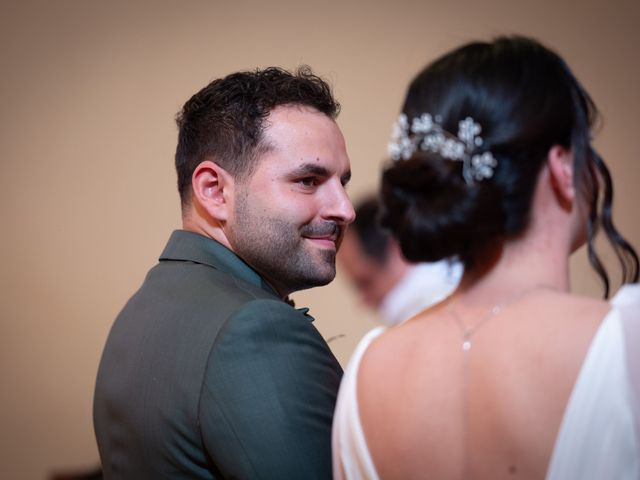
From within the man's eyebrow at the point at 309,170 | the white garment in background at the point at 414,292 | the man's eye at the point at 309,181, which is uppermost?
the man's eyebrow at the point at 309,170

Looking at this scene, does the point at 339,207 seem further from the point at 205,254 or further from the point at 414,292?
the point at 414,292

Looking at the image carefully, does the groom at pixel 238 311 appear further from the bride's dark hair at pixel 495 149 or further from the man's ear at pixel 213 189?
the bride's dark hair at pixel 495 149

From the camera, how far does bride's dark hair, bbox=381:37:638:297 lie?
0.82 m

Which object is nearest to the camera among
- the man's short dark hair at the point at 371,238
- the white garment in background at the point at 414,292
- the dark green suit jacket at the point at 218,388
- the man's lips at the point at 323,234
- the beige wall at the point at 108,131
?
the dark green suit jacket at the point at 218,388

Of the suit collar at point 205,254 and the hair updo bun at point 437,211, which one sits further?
the suit collar at point 205,254

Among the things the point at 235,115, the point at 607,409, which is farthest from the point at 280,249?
the point at 607,409

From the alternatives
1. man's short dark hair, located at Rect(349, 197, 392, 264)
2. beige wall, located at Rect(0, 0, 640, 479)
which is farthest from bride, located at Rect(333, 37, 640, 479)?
beige wall, located at Rect(0, 0, 640, 479)

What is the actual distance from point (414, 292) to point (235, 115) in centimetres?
95

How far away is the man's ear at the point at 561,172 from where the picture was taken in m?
0.83

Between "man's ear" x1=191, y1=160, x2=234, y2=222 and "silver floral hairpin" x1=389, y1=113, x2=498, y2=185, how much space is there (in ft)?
2.15

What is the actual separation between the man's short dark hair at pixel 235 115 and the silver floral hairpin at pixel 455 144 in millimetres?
644

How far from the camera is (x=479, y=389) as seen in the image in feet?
2.66

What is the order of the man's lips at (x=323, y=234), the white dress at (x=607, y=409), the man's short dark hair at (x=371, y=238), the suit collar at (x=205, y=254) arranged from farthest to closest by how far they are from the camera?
1. the man's short dark hair at (x=371, y=238)
2. the man's lips at (x=323, y=234)
3. the suit collar at (x=205, y=254)
4. the white dress at (x=607, y=409)

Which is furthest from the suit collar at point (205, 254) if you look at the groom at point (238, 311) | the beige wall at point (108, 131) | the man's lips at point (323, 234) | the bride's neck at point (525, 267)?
the beige wall at point (108, 131)
